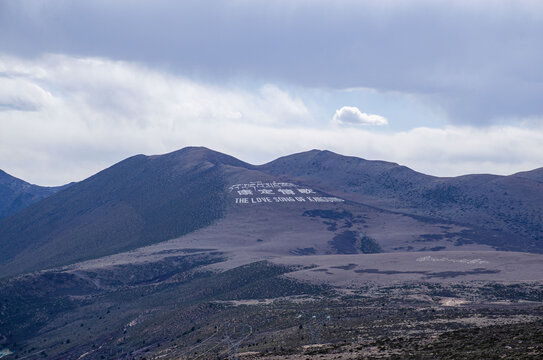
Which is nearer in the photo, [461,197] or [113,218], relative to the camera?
[113,218]

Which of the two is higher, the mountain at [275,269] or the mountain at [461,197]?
the mountain at [461,197]

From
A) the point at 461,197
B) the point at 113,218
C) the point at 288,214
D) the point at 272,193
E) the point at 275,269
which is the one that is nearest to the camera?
the point at 275,269

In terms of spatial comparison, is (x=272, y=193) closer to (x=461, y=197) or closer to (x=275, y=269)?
(x=461, y=197)

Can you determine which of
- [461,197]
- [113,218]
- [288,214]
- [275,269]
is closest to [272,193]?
[288,214]

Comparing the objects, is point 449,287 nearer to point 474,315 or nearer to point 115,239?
point 474,315

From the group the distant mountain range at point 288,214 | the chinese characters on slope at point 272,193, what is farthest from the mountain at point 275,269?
the distant mountain range at point 288,214

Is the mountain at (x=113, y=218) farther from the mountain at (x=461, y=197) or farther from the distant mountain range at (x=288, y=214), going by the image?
the mountain at (x=461, y=197)
